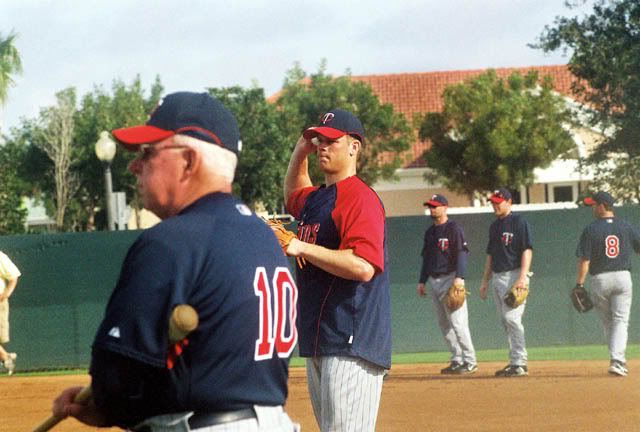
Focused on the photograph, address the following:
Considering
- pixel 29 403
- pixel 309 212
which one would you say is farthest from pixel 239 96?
pixel 309 212

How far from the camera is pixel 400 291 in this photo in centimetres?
1755

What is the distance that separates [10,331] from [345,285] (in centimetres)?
1283

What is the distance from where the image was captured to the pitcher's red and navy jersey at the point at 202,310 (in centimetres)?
285

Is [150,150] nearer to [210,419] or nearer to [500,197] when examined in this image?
[210,419]

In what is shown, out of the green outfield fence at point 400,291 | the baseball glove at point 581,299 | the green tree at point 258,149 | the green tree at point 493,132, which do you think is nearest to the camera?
the baseball glove at point 581,299

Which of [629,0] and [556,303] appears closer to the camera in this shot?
[556,303]

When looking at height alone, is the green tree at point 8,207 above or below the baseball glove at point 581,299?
below

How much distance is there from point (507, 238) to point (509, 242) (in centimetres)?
6

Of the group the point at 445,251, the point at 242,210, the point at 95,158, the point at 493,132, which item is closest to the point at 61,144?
the point at 95,158

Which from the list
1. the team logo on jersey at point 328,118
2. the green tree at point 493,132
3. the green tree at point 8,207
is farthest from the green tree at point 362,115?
the team logo on jersey at point 328,118

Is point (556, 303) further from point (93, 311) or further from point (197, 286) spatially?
point (197, 286)

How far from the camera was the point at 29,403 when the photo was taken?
12.7m

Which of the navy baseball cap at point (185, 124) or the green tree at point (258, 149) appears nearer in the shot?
the navy baseball cap at point (185, 124)

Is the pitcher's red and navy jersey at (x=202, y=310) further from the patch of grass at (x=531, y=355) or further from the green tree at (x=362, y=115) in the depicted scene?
the green tree at (x=362, y=115)
